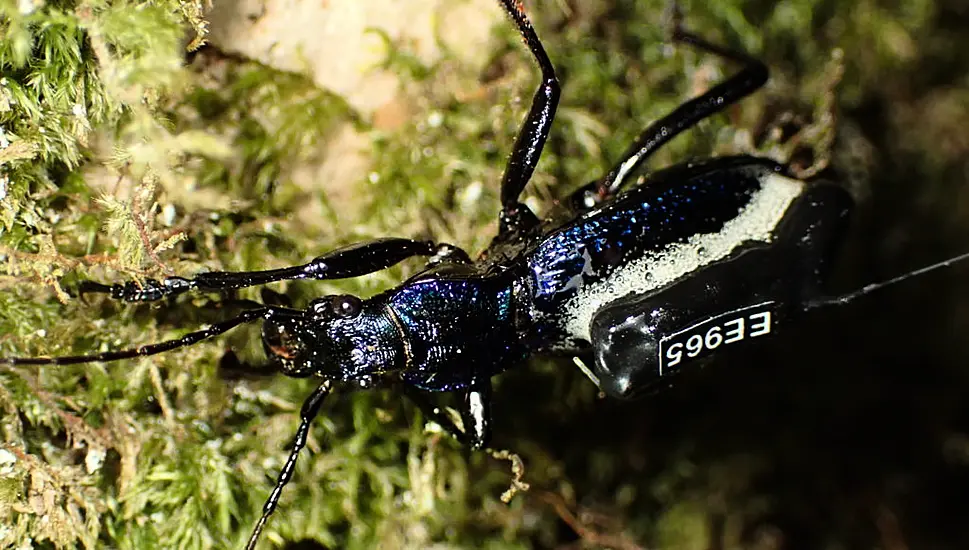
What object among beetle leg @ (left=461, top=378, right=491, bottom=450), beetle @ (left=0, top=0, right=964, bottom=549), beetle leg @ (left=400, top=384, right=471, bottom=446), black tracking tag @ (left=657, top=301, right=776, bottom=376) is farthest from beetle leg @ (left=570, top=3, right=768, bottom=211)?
beetle leg @ (left=400, top=384, right=471, bottom=446)

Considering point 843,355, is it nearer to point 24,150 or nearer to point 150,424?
point 150,424

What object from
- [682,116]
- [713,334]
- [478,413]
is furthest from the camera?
[682,116]

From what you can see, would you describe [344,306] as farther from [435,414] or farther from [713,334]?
[713,334]

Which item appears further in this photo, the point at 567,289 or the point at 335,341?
the point at 567,289

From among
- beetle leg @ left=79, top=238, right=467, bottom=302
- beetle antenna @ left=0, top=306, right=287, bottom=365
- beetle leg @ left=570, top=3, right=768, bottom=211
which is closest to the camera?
beetle antenna @ left=0, top=306, right=287, bottom=365

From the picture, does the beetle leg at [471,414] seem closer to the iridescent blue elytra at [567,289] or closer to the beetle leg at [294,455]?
the iridescent blue elytra at [567,289]

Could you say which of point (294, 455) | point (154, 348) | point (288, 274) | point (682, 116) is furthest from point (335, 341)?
point (682, 116)

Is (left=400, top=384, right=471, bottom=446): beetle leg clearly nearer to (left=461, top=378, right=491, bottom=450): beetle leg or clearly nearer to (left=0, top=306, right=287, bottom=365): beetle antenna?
(left=461, top=378, right=491, bottom=450): beetle leg
